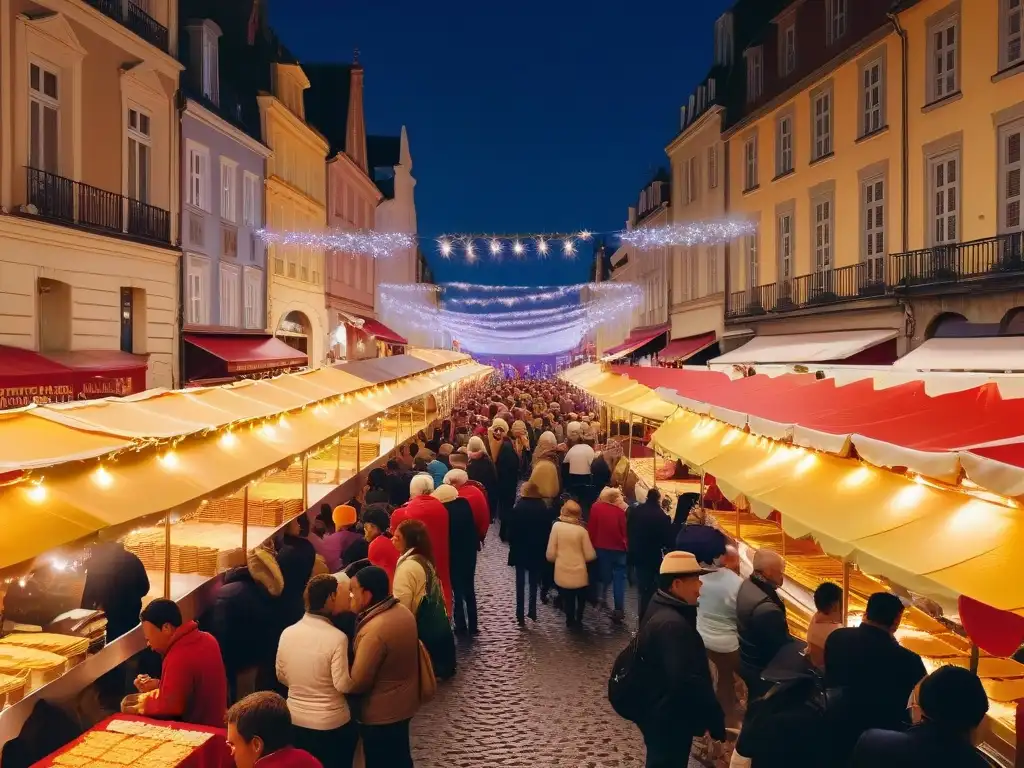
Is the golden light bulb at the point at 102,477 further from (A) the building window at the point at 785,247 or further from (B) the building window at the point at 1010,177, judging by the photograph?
(A) the building window at the point at 785,247

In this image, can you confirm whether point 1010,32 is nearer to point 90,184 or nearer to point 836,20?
point 836,20

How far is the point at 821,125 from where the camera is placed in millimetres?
Answer: 22906

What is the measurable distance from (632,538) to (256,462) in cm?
409

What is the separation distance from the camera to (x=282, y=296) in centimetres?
2733

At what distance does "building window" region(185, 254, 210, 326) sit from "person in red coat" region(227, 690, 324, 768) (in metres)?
18.3

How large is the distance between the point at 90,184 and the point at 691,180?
2222 cm

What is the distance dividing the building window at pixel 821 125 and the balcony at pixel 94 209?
55.6ft

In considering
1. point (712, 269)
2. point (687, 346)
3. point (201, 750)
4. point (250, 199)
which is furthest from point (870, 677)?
point (712, 269)

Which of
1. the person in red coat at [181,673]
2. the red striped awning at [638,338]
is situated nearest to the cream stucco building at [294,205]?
the red striped awning at [638,338]

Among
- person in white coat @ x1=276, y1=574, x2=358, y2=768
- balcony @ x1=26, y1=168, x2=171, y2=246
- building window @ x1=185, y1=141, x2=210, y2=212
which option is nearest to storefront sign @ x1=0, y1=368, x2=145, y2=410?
balcony @ x1=26, y1=168, x2=171, y2=246

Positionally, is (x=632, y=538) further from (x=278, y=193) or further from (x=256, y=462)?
(x=278, y=193)

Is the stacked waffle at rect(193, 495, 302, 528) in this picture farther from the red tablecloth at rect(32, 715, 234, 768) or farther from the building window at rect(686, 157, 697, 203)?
the building window at rect(686, 157, 697, 203)

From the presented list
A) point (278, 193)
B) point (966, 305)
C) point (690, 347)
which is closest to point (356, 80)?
point (278, 193)

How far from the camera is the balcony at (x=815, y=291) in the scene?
20.0 meters
